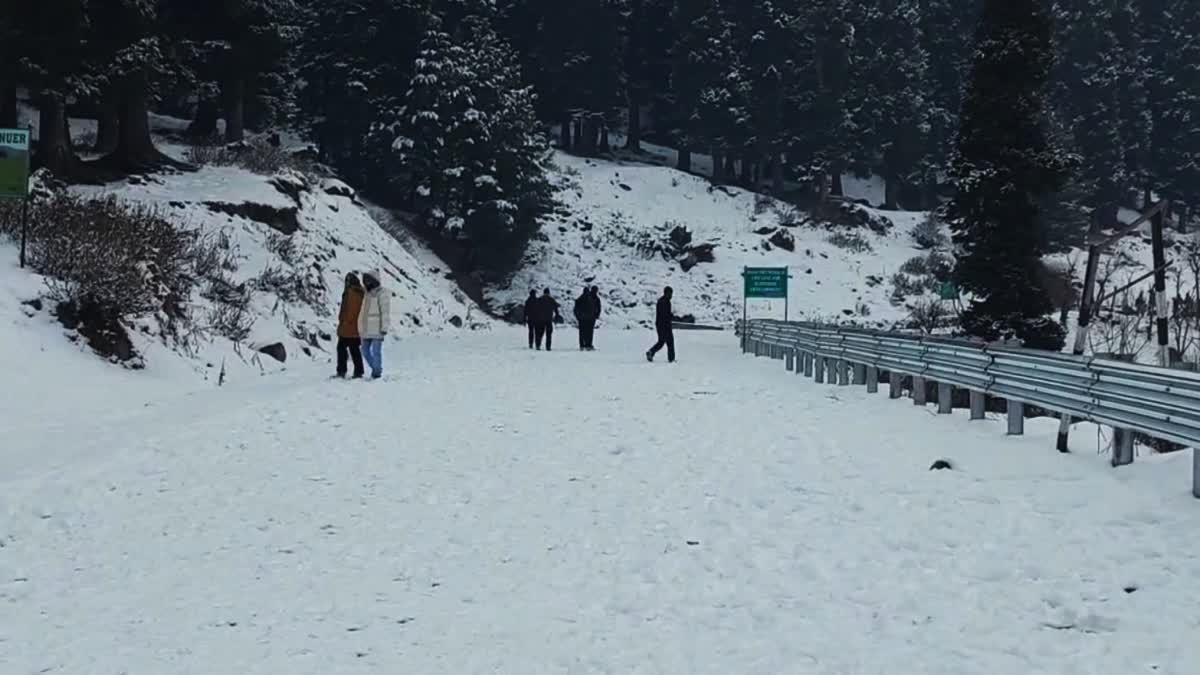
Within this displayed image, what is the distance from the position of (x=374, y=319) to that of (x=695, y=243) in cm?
3996

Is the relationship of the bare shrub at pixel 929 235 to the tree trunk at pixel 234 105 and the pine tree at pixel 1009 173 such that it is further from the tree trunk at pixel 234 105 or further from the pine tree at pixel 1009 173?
the tree trunk at pixel 234 105

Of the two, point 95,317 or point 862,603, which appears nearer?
point 862,603

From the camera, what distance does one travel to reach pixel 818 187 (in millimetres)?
68000

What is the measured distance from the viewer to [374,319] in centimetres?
1638

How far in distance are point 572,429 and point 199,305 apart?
10.5 m

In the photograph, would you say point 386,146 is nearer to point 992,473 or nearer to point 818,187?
point 818,187

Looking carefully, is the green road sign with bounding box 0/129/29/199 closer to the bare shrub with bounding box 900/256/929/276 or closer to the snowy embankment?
the snowy embankment

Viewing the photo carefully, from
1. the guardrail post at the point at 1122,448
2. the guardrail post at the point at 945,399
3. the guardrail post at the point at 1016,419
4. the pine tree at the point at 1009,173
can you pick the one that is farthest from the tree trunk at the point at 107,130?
the guardrail post at the point at 1122,448

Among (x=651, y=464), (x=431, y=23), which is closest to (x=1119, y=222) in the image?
(x=431, y=23)

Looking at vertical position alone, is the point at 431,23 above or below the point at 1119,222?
above

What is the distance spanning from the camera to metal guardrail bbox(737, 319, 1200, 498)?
7367mm

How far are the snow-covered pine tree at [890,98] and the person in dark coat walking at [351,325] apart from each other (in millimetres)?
54631

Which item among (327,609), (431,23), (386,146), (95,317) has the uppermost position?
(431,23)

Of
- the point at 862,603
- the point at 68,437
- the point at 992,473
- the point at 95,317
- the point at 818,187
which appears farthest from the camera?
the point at 818,187
